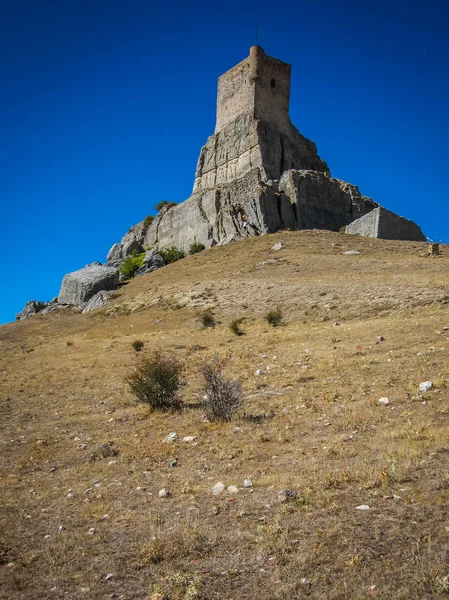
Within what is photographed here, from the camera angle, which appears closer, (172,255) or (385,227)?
(385,227)

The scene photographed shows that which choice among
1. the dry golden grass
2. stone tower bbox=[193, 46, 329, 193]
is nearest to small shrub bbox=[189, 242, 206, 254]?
stone tower bbox=[193, 46, 329, 193]

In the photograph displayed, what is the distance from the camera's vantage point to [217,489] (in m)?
6.20

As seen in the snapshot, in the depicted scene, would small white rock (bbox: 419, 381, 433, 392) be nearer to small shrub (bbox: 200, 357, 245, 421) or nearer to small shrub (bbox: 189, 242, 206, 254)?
small shrub (bbox: 200, 357, 245, 421)

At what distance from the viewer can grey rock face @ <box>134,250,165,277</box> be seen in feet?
135

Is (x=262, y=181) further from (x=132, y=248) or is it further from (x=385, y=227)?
(x=132, y=248)

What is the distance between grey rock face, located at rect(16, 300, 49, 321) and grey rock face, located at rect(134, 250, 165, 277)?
832 centimetres

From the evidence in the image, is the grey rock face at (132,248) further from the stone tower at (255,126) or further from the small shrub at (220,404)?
the small shrub at (220,404)

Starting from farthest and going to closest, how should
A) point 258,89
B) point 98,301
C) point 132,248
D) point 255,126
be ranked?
1. point 132,248
2. point 258,89
3. point 255,126
4. point 98,301

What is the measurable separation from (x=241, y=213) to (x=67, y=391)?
28.4 metres

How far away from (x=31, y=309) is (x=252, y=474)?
1438 inches

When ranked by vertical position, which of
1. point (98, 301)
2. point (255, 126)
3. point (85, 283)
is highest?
point (255, 126)

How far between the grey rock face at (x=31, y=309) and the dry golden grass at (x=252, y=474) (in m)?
22.4

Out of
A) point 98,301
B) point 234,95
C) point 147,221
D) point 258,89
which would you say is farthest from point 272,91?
point 98,301

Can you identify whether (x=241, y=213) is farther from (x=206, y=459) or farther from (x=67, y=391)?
(x=206, y=459)
